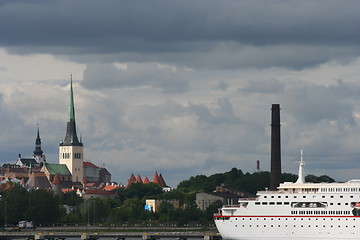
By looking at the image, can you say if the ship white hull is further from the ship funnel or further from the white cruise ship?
the ship funnel

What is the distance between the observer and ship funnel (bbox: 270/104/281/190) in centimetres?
18200

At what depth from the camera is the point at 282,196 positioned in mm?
142625

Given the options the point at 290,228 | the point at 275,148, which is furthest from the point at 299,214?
the point at 275,148

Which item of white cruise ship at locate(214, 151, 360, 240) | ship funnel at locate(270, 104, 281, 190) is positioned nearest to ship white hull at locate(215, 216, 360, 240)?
white cruise ship at locate(214, 151, 360, 240)

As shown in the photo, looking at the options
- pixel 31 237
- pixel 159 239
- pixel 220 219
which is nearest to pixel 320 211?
pixel 220 219

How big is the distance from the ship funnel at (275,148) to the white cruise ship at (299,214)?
36.6m

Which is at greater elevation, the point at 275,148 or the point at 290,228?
the point at 275,148

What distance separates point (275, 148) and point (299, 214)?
4175 centimetres

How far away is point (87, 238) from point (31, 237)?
9.60 m

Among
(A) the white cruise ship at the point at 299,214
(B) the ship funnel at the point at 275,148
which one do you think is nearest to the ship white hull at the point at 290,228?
(A) the white cruise ship at the point at 299,214

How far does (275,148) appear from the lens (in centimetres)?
18212

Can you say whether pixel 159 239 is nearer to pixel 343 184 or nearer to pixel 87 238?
pixel 87 238

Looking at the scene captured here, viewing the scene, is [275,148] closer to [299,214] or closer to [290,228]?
[299,214]

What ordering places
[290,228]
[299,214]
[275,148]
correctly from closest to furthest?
[290,228]
[299,214]
[275,148]
